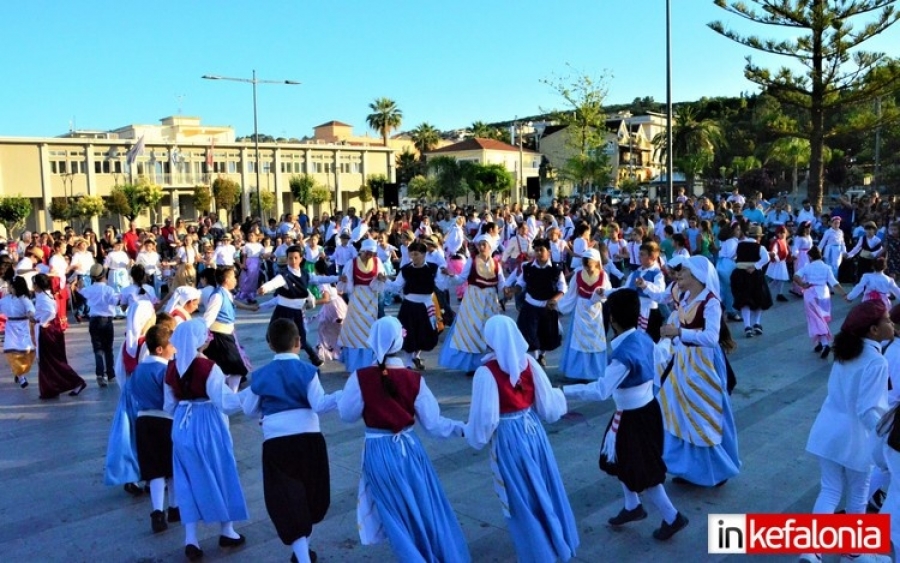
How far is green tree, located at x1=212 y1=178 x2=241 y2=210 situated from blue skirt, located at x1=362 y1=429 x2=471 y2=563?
168 feet

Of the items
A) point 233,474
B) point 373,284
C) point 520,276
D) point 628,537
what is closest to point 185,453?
point 233,474

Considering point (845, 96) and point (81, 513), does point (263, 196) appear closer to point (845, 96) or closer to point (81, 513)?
point (845, 96)

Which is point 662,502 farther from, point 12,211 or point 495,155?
point 495,155

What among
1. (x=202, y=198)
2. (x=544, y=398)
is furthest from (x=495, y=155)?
(x=544, y=398)

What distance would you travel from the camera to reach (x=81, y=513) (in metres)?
5.49

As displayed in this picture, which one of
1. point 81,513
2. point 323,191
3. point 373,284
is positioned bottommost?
point 81,513

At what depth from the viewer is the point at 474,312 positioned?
29.1 feet

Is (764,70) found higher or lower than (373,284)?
higher

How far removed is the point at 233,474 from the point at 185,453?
1.03 ft

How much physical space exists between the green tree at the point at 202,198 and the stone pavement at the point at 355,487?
44.6 m

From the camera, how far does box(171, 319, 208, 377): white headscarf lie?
4.51 m

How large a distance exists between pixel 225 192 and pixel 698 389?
5065 centimetres

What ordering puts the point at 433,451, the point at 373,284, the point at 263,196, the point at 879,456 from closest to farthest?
the point at 879,456 → the point at 433,451 → the point at 373,284 → the point at 263,196

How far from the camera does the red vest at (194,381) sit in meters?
4.51
